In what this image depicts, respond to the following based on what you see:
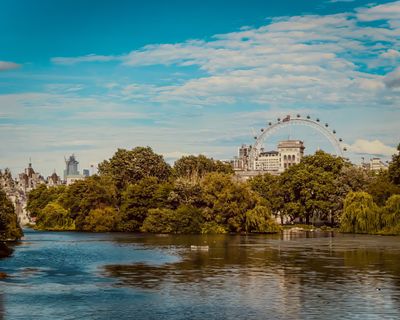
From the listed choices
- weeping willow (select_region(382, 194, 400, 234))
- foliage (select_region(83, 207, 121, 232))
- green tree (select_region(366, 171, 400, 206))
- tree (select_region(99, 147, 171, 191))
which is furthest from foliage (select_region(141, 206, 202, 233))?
tree (select_region(99, 147, 171, 191))

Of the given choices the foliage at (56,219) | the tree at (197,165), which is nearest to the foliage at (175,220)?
the foliage at (56,219)

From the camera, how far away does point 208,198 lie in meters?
115

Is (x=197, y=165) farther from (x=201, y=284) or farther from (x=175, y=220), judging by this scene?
(x=201, y=284)

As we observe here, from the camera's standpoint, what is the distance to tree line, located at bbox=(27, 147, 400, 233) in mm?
112438

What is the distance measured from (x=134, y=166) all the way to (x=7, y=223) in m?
72.8

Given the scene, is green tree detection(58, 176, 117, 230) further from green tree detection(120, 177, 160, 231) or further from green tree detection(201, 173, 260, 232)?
green tree detection(201, 173, 260, 232)

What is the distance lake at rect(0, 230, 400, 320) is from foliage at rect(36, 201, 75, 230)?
57.1 m

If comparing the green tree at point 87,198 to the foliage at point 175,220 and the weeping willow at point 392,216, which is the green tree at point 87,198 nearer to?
the foliage at point 175,220

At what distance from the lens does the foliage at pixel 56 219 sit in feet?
424

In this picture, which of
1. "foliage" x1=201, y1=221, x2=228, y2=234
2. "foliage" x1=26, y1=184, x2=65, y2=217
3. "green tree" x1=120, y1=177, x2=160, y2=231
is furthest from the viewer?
"foliage" x1=26, y1=184, x2=65, y2=217

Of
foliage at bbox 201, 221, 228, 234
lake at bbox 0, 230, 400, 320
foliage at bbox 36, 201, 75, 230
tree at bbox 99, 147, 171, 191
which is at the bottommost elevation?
lake at bbox 0, 230, 400, 320

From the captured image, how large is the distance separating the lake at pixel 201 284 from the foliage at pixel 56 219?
57110 mm

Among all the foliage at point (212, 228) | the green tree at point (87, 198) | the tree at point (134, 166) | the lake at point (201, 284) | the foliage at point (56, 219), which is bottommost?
the lake at point (201, 284)

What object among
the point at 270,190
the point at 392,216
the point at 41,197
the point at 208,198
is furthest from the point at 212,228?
the point at 41,197
